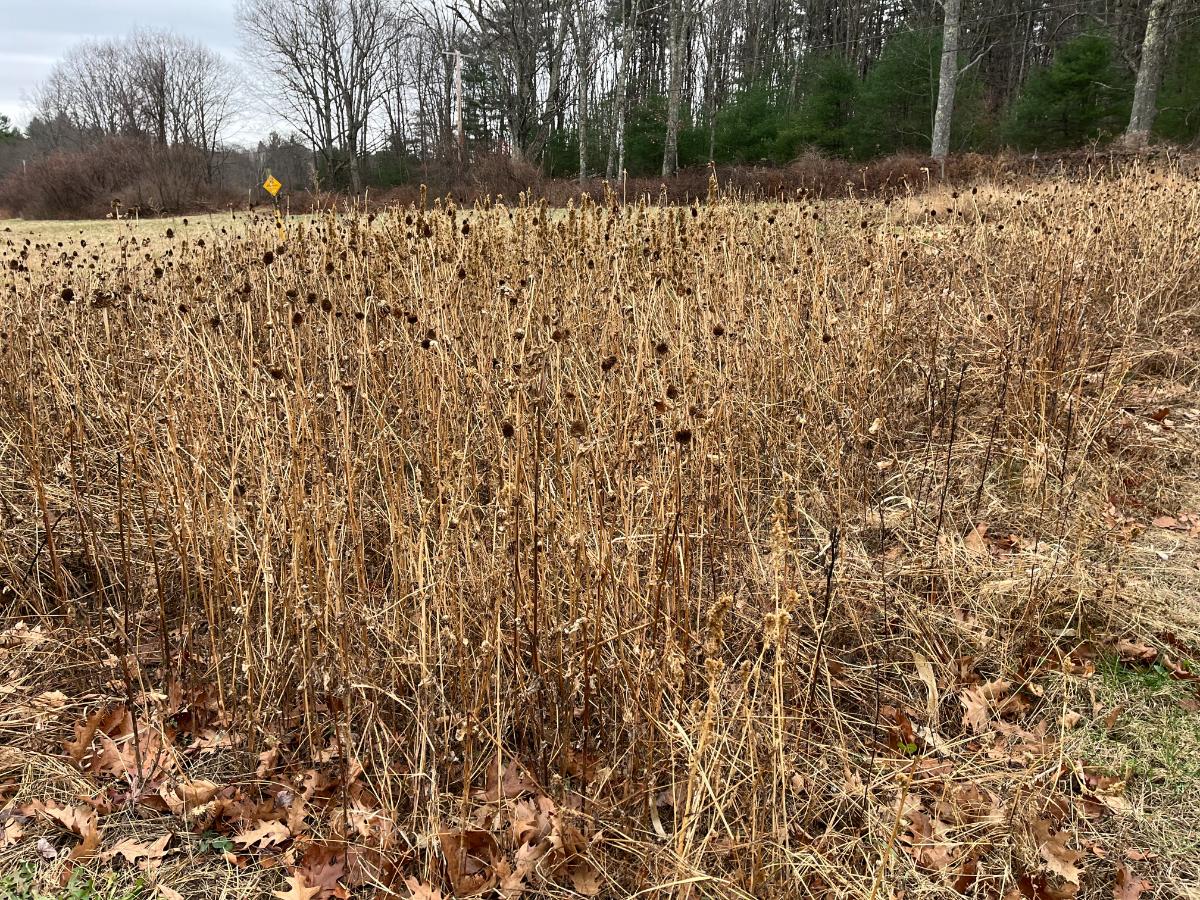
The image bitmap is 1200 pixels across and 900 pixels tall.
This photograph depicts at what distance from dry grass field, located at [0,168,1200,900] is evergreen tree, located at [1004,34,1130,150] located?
16653 mm

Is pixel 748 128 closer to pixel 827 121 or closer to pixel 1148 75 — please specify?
pixel 827 121

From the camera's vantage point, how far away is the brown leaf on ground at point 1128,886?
5.59 feet

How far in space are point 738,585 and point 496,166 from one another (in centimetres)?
1737

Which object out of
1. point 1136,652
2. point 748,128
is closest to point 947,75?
point 748,128

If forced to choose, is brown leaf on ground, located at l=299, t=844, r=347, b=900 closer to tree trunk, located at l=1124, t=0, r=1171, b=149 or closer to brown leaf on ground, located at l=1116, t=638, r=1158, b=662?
brown leaf on ground, located at l=1116, t=638, r=1158, b=662

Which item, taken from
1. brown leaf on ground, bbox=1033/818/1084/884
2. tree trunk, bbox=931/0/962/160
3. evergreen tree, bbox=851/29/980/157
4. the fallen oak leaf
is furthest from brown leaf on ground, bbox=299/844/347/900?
evergreen tree, bbox=851/29/980/157

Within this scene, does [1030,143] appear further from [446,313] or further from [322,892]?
[322,892]

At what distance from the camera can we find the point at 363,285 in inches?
176

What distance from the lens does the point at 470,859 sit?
185 cm

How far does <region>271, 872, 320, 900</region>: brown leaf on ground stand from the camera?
1.73 m

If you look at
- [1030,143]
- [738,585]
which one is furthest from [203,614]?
[1030,143]

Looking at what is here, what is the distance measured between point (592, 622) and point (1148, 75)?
727 inches

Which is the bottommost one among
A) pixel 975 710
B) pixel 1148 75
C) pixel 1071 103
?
pixel 975 710

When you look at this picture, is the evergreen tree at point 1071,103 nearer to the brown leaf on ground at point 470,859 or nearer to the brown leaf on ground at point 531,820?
the brown leaf on ground at point 531,820
